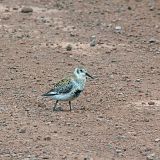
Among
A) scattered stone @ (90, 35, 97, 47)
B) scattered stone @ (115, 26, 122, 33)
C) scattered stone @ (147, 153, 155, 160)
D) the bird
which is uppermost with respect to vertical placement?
scattered stone @ (147, 153, 155, 160)

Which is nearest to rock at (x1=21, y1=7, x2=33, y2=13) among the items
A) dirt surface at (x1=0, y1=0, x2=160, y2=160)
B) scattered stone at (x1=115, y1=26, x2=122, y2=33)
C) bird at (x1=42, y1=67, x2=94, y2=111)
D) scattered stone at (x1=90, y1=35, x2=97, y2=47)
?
dirt surface at (x1=0, y1=0, x2=160, y2=160)

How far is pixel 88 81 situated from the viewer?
15219mm

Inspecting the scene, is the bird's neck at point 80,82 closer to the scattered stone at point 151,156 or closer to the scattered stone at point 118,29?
the scattered stone at point 151,156

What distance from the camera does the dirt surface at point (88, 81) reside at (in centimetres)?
1118

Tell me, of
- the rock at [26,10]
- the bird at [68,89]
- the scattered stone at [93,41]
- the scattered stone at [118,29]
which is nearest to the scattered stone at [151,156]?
the bird at [68,89]

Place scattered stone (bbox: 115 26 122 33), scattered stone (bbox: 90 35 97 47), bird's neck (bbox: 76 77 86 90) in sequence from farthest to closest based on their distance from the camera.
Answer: scattered stone (bbox: 115 26 122 33)
scattered stone (bbox: 90 35 97 47)
bird's neck (bbox: 76 77 86 90)

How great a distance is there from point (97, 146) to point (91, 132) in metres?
0.68

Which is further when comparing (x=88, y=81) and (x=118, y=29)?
(x=118, y=29)

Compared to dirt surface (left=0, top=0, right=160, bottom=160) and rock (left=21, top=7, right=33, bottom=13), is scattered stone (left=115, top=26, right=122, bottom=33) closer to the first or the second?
dirt surface (left=0, top=0, right=160, bottom=160)

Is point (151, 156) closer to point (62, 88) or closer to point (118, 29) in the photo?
point (62, 88)

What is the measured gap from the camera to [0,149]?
10922 mm

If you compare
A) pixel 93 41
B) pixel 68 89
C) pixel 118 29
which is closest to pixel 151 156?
pixel 68 89

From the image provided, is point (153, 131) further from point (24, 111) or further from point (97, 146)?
point (24, 111)

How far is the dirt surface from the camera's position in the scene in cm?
1118
